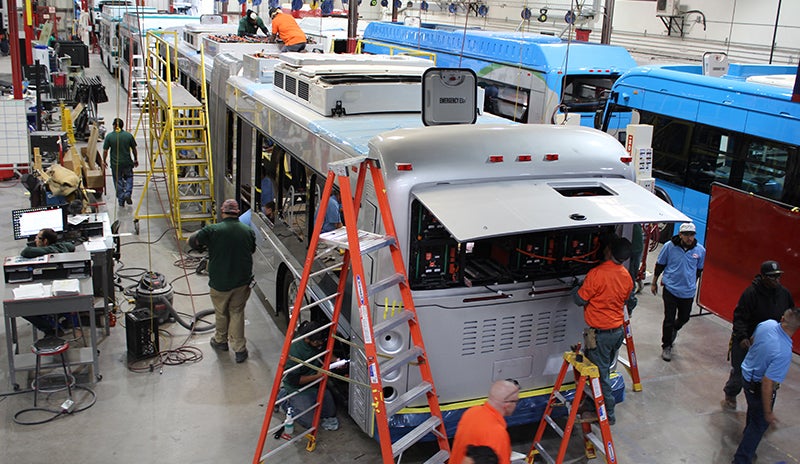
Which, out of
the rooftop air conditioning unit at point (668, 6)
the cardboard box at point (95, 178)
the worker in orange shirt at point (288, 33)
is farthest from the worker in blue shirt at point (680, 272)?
the rooftop air conditioning unit at point (668, 6)

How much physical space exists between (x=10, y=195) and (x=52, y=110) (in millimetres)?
7969

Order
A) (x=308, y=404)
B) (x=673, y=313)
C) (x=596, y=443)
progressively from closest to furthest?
(x=596, y=443) < (x=308, y=404) < (x=673, y=313)

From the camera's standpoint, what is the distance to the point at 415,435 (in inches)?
215

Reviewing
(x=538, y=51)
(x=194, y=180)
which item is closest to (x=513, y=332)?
(x=194, y=180)

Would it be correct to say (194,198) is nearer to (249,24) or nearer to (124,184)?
(124,184)

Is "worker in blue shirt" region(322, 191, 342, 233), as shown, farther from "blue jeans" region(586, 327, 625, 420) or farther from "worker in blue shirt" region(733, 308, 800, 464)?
"worker in blue shirt" region(733, 308, 800, 464)

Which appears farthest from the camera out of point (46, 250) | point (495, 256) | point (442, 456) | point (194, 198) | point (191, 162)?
point (191, 162)

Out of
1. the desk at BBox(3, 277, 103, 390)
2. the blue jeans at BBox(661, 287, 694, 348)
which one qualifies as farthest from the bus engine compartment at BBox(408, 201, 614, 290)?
the desk at BBox(3, 277, 103, 390)

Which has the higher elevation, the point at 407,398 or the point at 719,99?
the point at 719,99

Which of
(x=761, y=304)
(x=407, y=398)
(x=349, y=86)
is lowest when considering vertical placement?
(x=407, y=398)

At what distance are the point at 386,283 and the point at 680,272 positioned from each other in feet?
13.5

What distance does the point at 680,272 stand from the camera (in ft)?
26.7

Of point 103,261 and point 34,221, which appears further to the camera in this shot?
point 34,221

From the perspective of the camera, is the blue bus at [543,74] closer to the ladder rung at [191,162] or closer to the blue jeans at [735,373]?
the ladder rung at [191,162]
